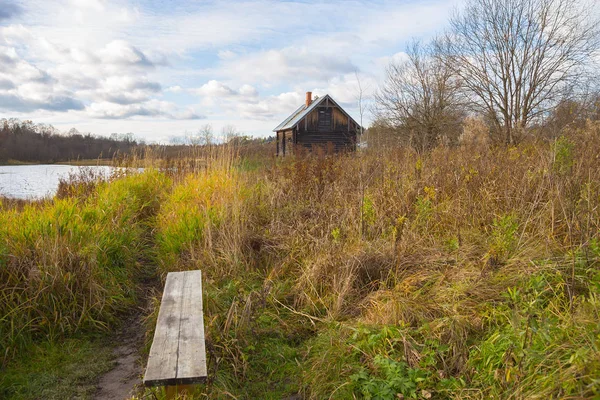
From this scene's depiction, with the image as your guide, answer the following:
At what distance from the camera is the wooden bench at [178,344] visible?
1.91 m

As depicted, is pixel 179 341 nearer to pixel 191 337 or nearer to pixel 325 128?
pixel 191 337

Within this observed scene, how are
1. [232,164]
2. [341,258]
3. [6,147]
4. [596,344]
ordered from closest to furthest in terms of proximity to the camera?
[596,344] < [341,258] < [232,164] < [6,147]

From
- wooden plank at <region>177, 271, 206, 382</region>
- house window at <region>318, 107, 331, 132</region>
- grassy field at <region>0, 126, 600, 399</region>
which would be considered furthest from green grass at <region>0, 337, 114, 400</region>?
house window at <region>318, 107, 331, 132</region>

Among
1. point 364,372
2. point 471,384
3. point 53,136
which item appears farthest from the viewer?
point 53,136

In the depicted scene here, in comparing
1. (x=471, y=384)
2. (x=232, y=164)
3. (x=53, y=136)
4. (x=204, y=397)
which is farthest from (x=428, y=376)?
(x=53, y=136)

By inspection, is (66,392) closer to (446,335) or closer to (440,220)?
(446,335)

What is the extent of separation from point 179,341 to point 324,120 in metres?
24.7

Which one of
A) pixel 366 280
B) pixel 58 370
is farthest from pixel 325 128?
pixel 58 370

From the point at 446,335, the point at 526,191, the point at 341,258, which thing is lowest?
the point at 446,335

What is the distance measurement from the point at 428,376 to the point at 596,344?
84 cm

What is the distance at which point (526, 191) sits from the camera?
4.09m

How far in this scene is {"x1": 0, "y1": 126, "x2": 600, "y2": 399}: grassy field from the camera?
228cm

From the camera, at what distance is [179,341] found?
7.43ft

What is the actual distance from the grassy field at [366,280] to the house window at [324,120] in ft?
67.7
